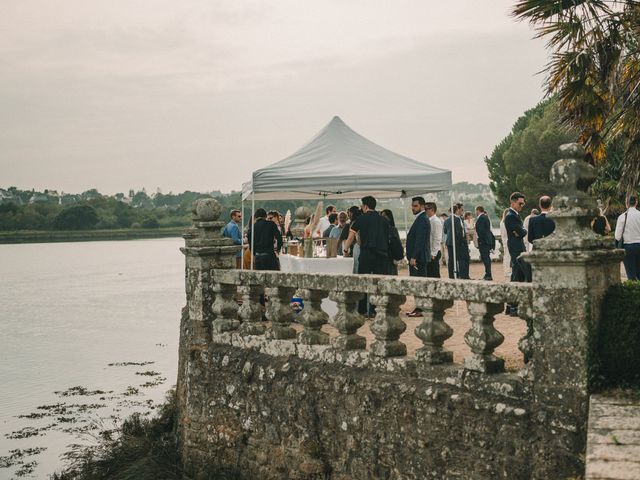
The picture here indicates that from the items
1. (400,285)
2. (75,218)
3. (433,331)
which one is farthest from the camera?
(75,218)

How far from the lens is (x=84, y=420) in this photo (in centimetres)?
1822

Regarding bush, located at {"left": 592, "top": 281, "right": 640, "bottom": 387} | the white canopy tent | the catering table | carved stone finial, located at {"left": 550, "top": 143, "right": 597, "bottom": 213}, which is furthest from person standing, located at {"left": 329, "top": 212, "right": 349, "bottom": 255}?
bush, located at {"left": 592, "top": 281, "right": 640, "bottom": 387}

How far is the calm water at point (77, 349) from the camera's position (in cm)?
1841

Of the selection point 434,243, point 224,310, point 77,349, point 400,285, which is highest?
point 434,243

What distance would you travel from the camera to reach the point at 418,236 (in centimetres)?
1213

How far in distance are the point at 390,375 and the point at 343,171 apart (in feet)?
17.2

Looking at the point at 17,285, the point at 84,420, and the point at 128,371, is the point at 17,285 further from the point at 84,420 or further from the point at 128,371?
the point at 84,420

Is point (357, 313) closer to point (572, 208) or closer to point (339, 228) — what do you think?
point (572, 208)

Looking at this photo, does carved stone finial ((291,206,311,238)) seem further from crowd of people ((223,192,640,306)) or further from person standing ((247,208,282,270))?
person standing ((247,208,282,270))

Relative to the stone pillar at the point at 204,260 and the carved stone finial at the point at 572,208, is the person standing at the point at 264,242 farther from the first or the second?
the carved stone finial at the point at 572,208

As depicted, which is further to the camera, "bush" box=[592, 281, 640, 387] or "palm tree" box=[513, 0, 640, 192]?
"palm tree" box=[513, 0, 640, 192]

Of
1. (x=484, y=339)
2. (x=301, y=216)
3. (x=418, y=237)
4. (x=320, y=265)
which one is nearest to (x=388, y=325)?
(x=484, y=339)

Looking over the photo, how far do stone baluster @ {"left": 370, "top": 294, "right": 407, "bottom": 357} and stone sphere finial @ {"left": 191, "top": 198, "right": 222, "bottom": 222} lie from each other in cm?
296

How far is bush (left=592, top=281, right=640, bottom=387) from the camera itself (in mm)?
5320
